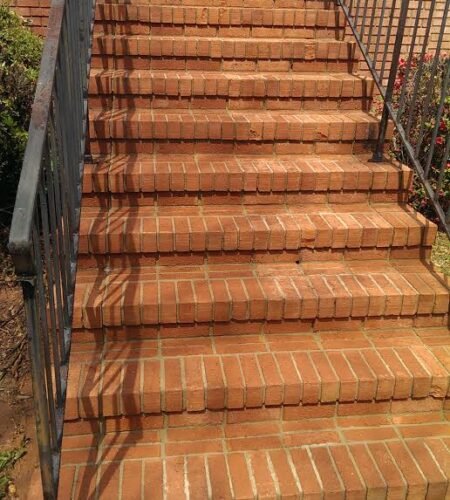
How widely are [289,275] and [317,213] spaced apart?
1.62ft

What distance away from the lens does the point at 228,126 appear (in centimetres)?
340

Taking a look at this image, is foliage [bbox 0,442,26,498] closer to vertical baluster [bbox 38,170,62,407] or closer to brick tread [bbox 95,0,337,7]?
vertical baluster [bbox 38,170,62,407]

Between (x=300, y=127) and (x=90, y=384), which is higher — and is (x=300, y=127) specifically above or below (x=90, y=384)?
above

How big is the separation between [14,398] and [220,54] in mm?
2775

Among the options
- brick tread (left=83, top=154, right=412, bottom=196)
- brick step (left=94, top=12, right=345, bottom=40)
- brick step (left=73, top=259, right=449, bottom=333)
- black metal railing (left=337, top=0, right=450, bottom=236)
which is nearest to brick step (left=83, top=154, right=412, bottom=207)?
brick tread (left=83, top=154, right=412, bottom=196)

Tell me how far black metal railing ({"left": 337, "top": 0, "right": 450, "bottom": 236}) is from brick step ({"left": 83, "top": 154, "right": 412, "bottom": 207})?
0.25 metres

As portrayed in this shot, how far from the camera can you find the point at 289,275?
2.89 meters

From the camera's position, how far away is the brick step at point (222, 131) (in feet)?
10.9

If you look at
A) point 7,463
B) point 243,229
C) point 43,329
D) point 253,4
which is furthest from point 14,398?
point 253,4

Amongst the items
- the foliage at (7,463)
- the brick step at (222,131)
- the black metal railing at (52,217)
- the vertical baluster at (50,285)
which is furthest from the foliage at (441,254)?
the foliage at (7,463)

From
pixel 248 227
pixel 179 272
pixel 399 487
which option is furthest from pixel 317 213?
pixel 399 487

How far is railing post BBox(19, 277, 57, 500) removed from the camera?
1498 millimetres

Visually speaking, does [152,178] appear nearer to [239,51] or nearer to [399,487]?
[239,51]

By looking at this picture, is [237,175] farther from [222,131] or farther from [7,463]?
[7,463]
